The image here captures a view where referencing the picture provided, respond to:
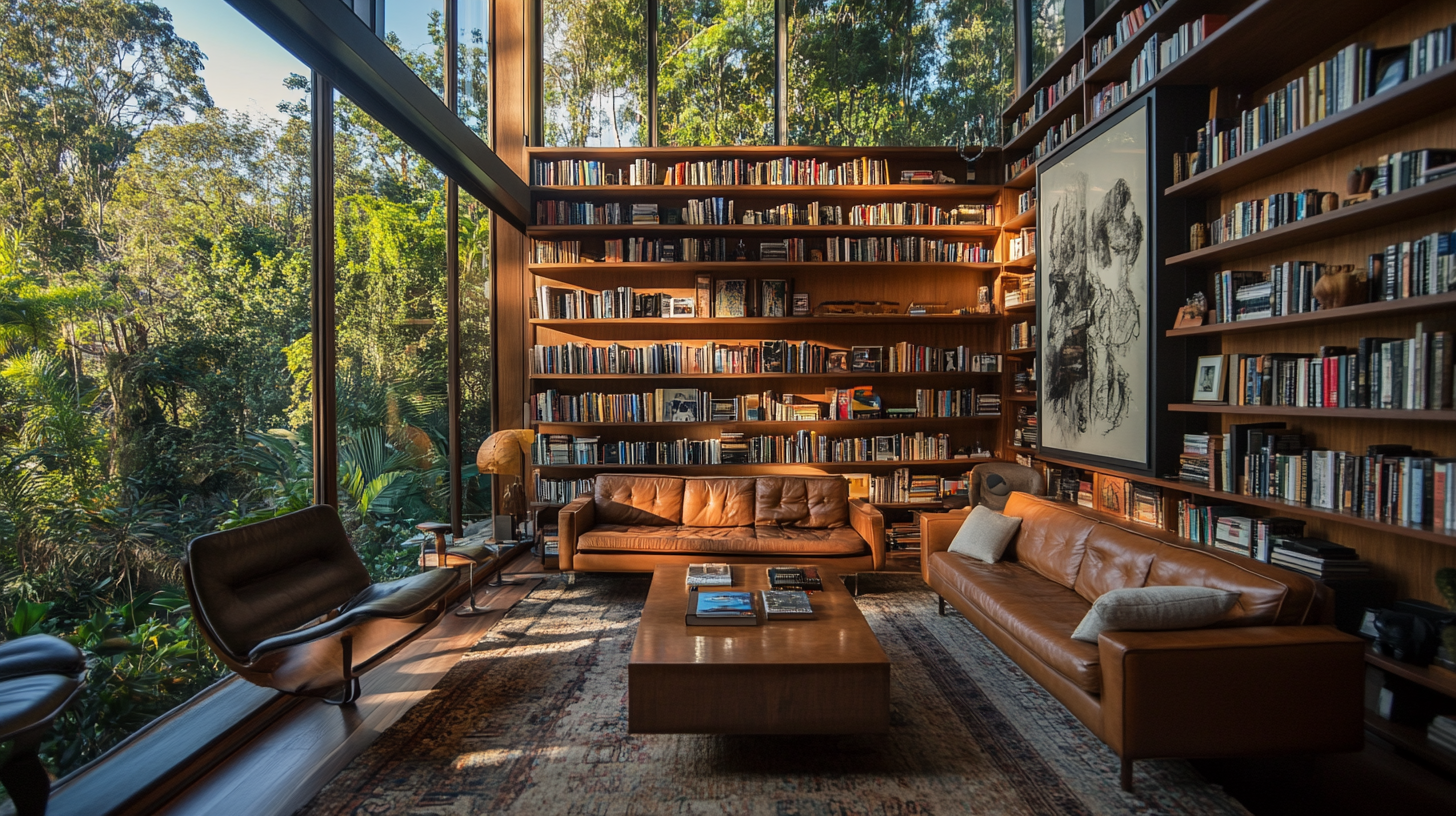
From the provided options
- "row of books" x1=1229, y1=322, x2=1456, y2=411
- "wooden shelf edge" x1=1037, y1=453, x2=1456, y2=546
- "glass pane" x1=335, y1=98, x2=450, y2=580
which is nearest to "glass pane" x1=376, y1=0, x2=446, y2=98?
"glass pane" x1=335, y1=98, x2=450, y2=580

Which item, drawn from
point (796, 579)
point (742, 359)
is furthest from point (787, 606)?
→ point (742, 359)

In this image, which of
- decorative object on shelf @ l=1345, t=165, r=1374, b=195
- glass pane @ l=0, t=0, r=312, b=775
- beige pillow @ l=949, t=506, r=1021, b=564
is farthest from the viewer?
beige pillow @ l=949, t=506, r=1021, b=564

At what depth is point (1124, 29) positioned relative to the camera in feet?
12.4

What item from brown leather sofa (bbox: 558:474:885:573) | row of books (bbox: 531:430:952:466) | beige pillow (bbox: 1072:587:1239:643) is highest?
row of books (bbox: 531:430:952:466)

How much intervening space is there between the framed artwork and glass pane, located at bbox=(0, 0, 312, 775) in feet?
14.1

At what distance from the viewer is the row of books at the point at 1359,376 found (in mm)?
2279

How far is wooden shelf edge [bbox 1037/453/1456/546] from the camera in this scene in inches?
88.9

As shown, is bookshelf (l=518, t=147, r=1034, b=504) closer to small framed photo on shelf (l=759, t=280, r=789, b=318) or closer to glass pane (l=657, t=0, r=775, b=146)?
small framed photo on shelf (l=759, t=280, r=789, b=318)

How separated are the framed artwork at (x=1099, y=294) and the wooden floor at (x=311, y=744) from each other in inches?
155

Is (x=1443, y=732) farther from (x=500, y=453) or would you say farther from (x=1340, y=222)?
(x=500, y=453)

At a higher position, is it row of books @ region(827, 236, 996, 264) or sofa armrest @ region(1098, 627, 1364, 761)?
row of books @ region(827, 236, 996, 264)

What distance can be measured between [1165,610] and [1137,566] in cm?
73

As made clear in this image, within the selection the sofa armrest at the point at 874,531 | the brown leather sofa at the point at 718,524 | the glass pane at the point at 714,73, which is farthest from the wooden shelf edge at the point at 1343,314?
the glass pane at the point at 714,73

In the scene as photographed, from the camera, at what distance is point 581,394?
18.9 ft
